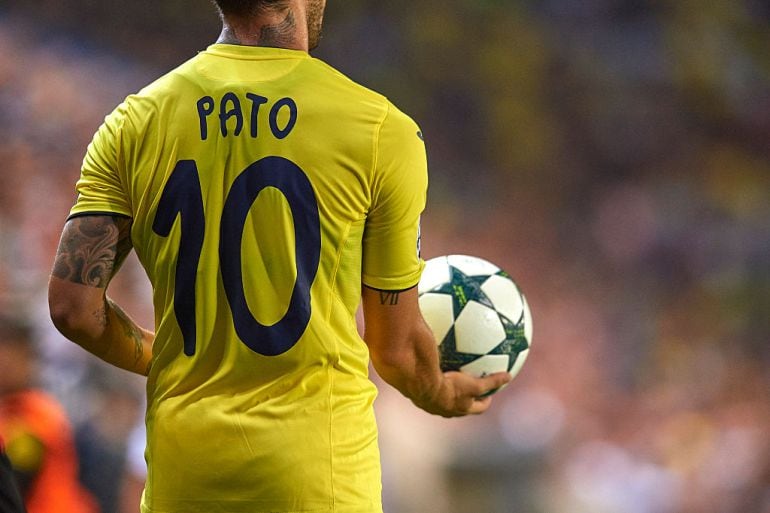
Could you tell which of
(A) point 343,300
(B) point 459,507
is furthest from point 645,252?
(A) point 343,300

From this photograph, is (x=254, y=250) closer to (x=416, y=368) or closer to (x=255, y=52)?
(x=255, y=52)

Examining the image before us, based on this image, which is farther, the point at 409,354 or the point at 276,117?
the point at 409,354

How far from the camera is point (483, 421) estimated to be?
7.15m

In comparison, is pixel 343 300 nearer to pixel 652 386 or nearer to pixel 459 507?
pixel 459 507

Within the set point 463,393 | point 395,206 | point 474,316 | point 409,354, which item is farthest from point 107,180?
point 474,316

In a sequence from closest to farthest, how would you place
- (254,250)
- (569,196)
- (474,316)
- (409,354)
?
(254,250) → (409,354) → (474,316) → (569,196)

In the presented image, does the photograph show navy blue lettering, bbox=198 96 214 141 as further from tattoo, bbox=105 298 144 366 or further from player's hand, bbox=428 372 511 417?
player's hand, bbox=428 372 511 417

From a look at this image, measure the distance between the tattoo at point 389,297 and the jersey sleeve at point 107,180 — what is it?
0.45 m

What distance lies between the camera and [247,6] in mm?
1742

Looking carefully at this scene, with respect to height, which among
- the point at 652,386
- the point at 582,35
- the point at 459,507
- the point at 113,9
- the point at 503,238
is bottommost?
the point at 459,507

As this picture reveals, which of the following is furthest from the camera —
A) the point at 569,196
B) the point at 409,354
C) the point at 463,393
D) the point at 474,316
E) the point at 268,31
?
the point at 569,196

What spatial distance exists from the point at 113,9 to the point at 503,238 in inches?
136

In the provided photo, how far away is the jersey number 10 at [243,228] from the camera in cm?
165

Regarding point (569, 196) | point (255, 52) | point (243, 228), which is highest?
point (255, 52)
